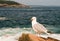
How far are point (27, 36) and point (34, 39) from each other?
0.32 m

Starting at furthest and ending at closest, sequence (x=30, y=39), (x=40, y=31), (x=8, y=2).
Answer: (x=8, y=2), (x=40, y=31), (x=30, y=39)

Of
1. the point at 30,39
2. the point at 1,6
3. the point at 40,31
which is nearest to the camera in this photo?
the point at 30,39

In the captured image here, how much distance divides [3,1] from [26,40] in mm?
132377

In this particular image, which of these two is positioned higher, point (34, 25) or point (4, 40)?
point (34, 25)

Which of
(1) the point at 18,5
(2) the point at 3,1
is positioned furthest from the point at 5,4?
(1) the point at 18,5

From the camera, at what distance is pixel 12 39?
11695 millimetres

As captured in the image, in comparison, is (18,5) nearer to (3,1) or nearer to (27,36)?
(3,1)

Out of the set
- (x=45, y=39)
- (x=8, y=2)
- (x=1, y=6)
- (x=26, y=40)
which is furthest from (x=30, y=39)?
(x=1, y=6)

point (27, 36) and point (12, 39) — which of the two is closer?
point (27, 36)

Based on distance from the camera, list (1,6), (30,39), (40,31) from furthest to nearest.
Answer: (1,6), (40,31), (30,39)

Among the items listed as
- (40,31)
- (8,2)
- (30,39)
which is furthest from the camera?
(8,2)

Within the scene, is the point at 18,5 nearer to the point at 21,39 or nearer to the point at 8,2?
the point at 8,2

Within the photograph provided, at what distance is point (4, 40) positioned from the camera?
1173cm

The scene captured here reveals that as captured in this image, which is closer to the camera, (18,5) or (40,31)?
(40,31)
